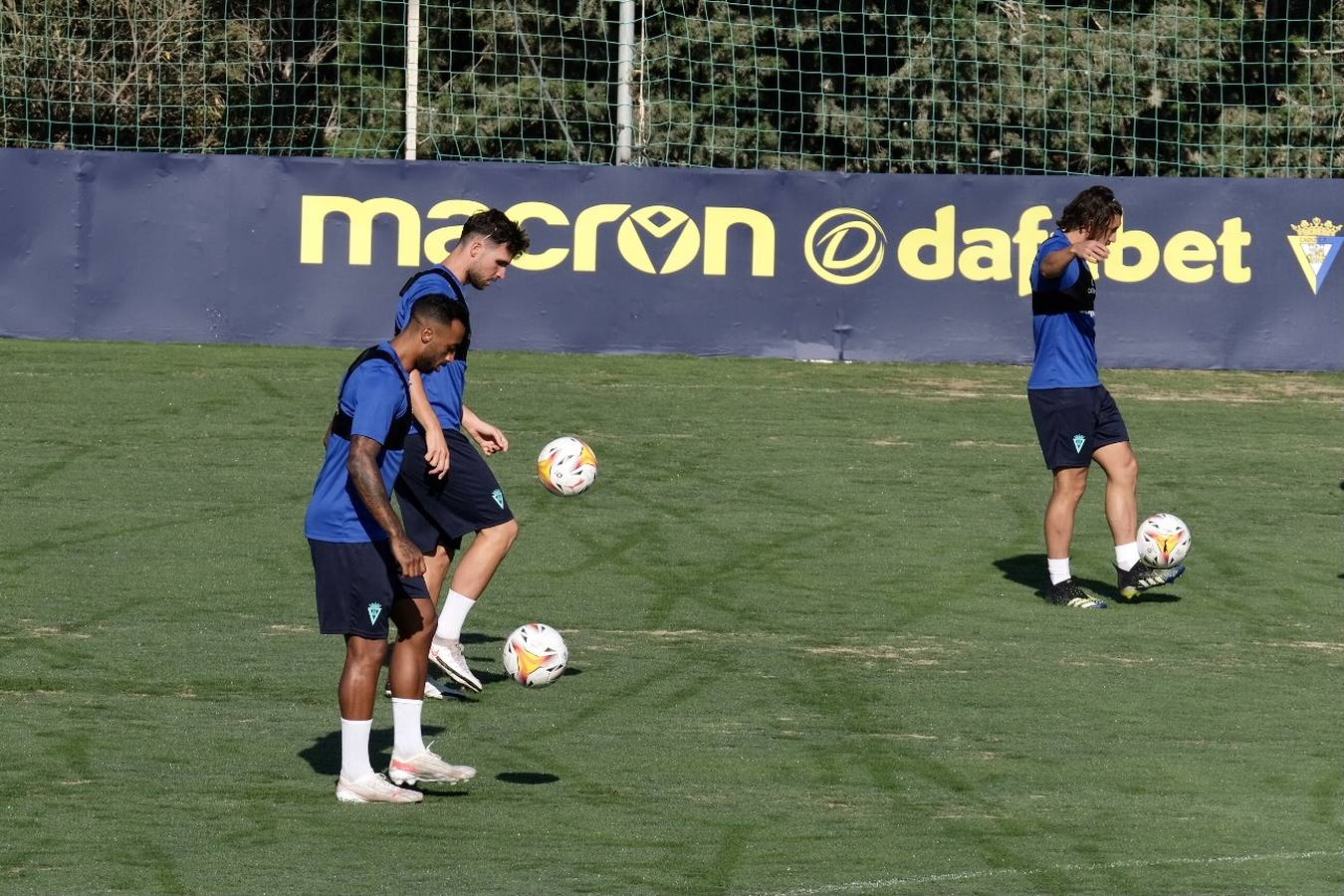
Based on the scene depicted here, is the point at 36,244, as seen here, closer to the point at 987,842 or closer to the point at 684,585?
the point at 684,585

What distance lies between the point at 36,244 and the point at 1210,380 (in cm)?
1236

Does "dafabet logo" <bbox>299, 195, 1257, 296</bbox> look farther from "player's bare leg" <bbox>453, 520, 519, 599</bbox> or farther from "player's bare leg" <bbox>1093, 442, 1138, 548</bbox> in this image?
"player's bare leg" <bbox>453, 520, 519, 599</bbox>

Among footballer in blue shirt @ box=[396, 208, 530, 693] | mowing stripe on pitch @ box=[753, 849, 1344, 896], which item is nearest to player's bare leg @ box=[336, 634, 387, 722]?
footballer in blue shirt @ box=[396, 208, 530, 693]

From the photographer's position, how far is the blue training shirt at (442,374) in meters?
8.88

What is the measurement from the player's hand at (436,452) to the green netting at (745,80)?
1849 cm

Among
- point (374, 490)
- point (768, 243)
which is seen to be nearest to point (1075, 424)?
point (374, 490)

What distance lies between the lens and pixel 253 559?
12.1 m

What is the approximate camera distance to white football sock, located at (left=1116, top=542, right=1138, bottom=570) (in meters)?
11.7

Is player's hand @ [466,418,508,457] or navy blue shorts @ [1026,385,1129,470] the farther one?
navy blue shorts @ [1026,385,1129,470]

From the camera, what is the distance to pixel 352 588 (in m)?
7.38

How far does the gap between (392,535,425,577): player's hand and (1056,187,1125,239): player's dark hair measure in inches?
199

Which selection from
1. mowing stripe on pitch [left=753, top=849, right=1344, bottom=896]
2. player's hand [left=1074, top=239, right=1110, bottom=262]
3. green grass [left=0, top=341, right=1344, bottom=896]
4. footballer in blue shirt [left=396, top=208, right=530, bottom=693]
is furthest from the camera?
player's hand [left=1074, top=239, right=1110, bottom=262]

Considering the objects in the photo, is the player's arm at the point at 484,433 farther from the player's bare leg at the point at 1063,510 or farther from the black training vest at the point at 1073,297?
the player's bare leg at the point at 1063,510

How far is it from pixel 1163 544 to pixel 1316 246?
12.2 meters
